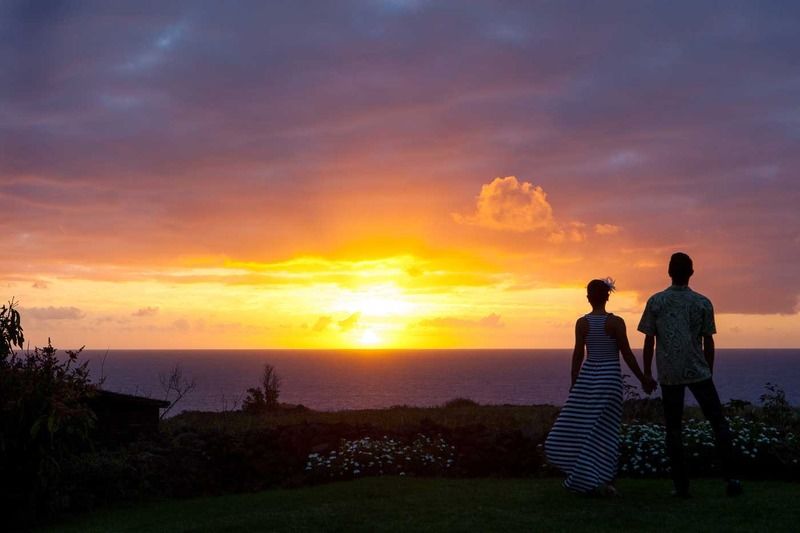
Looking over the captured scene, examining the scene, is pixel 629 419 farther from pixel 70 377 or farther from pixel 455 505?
pixel 70 377

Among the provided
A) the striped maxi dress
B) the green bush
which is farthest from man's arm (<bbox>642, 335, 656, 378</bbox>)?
the green bush

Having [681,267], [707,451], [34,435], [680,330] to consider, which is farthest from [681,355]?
[34,435]

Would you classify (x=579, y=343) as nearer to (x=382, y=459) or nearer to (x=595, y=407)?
(x=595, y=407)

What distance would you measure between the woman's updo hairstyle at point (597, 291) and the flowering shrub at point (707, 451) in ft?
13.1

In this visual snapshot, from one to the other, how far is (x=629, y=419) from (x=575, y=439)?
9222mm

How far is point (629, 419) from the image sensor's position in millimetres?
18844

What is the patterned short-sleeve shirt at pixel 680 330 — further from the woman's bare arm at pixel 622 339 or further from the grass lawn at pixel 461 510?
the grass lawn at pixel 461 510

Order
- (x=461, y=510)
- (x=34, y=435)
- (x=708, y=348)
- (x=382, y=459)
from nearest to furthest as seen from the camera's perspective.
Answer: (x=461, y=510), (x=708, y=348), (x=34, y=435), (x=382, y=459)

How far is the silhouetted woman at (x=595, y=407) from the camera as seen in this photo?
10172 millimetres

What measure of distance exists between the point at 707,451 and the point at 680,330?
4.04 metres

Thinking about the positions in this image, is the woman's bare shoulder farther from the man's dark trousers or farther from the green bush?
the green bush

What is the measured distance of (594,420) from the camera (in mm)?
10203

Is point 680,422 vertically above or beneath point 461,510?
above

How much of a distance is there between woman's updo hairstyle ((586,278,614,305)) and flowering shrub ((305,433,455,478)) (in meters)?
4.85
